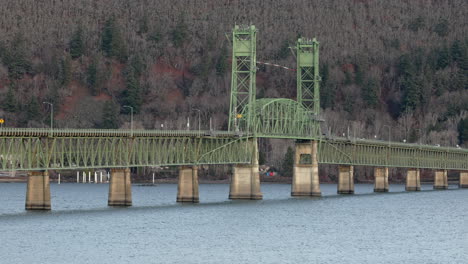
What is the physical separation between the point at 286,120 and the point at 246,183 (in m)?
22.6

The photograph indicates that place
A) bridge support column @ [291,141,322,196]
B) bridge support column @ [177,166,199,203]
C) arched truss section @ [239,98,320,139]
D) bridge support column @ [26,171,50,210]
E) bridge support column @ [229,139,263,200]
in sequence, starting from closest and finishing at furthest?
1. bridge support column @ [26,171,50,210]
2. bridge support column @ [177,166,199,203]
3. bridge support column @ [229,139,263,200]
4. arched truss section @ [239,98,320,139]
5. bridge support column @ [291,141,322,196]

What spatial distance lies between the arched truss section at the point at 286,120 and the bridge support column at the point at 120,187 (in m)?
35.2

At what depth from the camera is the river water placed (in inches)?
3740

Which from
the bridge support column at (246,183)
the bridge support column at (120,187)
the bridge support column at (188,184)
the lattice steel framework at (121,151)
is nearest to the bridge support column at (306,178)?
the lattice steel framework at (121,151)

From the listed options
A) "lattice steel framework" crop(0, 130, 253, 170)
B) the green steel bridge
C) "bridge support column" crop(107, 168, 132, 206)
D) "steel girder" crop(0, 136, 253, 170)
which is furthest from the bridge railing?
"bridge support column" crop(107, 168, 132, 206)

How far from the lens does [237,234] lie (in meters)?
115

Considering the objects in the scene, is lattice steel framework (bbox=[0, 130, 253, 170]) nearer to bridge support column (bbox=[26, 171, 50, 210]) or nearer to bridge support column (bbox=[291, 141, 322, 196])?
bridge support column (bbox=[26, 171, 50, 210])

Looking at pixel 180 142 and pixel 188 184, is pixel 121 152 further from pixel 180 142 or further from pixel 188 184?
pixel 180 142

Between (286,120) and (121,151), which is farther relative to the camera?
(286,120)

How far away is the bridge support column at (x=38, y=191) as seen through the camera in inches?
4948

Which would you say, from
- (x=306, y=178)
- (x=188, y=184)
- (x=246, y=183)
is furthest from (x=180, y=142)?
(x=306, y=178)

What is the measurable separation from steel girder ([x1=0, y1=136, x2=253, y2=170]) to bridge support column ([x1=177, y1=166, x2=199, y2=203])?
1184 mm

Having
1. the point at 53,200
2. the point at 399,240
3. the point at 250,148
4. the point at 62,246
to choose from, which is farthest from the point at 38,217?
the point at 53,200

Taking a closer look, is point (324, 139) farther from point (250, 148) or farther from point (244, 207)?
point (244, 207)
